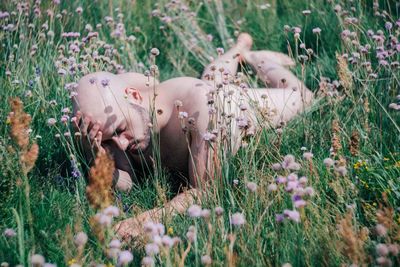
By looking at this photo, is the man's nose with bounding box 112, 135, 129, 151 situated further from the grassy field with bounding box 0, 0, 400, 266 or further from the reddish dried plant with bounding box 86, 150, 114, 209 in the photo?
the reddish dried plant with bounding box 86, 150, 114, 209

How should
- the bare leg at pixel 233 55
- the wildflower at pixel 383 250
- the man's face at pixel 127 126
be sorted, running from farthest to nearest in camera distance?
the bare leg at pixel 233 55 → the man's face at pixel 127 126 → the wildflower at pixel 383 250

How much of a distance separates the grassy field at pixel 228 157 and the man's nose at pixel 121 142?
0.23 meters

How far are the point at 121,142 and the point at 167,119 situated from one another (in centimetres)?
35

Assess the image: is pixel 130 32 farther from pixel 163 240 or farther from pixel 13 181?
pixel 163 240

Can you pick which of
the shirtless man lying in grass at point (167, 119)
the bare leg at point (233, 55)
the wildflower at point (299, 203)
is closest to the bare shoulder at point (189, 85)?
the shirtless man lying in grass at point (167, 119)

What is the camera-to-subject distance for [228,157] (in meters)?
2.66

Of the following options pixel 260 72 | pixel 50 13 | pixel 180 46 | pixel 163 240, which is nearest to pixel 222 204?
pixel 163 240

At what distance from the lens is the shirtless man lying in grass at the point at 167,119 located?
2.73 metres

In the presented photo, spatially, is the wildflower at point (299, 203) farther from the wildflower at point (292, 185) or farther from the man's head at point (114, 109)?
the man's head at point (114, 109)

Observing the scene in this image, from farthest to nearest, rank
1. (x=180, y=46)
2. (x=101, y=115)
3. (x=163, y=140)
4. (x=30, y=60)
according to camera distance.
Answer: (x=180, y=46), (x=30, y=60), (x=163, y=140), (x=101, y=115)

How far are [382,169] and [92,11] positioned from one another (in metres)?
3.06

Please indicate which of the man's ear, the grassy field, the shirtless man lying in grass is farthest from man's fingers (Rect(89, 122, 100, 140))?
the man's ear

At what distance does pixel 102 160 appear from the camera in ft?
5.85

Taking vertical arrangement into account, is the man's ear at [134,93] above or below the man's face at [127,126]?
above
